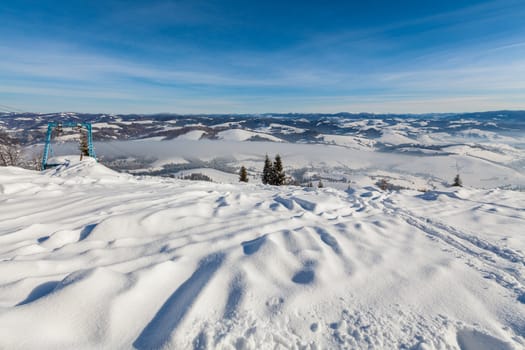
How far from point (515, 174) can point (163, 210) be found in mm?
250489

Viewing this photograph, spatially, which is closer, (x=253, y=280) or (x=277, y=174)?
(x=253, y=280)

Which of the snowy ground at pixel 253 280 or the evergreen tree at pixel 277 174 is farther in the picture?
the evergreen tree at pixel 277 174

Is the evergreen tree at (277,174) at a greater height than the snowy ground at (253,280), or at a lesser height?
lesser

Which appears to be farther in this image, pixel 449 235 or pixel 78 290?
pixel 449 235

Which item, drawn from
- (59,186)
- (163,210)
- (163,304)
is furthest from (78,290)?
(59,186)

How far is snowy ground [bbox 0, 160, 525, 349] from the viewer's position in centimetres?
255

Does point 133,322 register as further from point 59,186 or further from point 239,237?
point 59,186

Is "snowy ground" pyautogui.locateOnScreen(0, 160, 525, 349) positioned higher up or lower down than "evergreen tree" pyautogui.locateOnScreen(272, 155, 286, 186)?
higher up

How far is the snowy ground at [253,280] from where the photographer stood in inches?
100

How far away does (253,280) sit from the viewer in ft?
11.3

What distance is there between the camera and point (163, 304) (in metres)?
2.92

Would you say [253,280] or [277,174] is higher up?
[253,280]

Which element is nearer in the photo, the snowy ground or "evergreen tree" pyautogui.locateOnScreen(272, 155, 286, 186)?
the snowy ground

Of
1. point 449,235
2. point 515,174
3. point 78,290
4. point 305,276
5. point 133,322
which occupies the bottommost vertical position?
point 515,174
